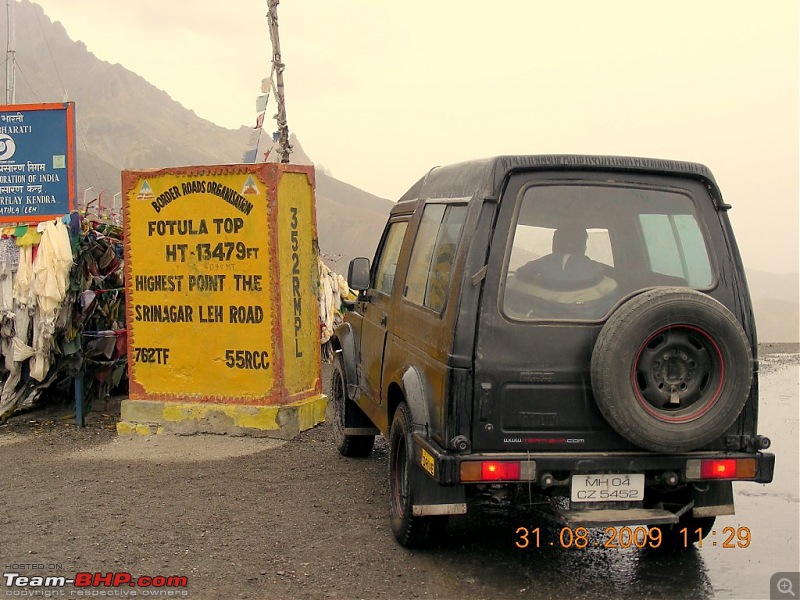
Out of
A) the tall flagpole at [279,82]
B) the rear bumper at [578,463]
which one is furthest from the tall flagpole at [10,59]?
the rear bumper at [578,463]

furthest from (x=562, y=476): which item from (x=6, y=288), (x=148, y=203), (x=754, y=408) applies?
(x=6, y=288)

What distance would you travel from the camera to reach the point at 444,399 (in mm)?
4340

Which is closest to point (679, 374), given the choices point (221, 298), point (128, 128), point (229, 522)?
point (229, 522)

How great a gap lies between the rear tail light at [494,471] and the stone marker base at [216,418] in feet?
12.7

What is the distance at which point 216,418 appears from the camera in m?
7.98

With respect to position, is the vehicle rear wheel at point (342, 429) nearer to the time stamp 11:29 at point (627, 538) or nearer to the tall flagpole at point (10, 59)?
the time stamp 11:29 at point (627, 538)

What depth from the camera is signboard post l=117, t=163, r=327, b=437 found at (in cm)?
788

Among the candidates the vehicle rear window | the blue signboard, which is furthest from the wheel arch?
the blue signboard

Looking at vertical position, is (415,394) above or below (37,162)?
below

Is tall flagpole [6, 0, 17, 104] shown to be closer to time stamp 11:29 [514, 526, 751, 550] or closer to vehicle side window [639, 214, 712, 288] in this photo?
time stamp 11:29 [514, 526, 751, 550]

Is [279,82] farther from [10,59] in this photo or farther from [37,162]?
[10,59]

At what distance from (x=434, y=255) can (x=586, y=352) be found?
1.14 m

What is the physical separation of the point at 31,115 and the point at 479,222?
20.0 ft

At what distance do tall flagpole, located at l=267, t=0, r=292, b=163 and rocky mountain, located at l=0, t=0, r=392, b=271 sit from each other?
279ft
